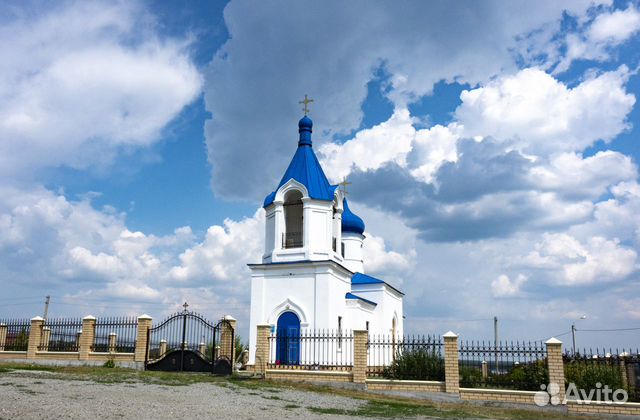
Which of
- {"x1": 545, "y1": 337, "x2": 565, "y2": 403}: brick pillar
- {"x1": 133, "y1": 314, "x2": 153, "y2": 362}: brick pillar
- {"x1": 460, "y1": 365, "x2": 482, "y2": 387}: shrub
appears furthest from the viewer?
{"x1": 133, "y1": 314, "x2": 153, "y2": 362}: brick pillar

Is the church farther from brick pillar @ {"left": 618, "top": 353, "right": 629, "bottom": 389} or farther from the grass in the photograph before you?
brick pillar @ {"left": 618, "top": 353, "right": 629, "bottom": 389}

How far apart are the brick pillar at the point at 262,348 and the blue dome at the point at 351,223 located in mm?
10446

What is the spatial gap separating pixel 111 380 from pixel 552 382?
448 inches

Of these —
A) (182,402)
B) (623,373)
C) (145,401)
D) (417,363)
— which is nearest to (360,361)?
(417,363)

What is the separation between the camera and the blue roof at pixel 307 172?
2123 cm

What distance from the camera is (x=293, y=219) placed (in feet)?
72.9

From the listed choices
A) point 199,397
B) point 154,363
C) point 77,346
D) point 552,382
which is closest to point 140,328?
point 154,363

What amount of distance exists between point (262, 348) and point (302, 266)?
3.77 meters

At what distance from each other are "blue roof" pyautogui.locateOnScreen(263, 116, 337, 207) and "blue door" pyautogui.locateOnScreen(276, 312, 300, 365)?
4693 millimetres

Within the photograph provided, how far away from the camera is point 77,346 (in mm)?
19688

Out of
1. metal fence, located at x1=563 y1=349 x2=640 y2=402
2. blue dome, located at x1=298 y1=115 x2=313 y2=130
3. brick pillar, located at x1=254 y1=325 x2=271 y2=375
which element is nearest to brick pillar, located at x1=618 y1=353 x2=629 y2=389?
metal fence, located at x1=563 y1=349 x2=640 y2=402

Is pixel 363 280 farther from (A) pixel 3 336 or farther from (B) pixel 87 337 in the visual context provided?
(A) pixel 3 336

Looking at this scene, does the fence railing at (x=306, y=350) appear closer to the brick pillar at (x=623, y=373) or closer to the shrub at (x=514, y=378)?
the shrub at (x=514, y=378)

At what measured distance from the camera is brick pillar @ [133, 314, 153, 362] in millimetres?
18547
